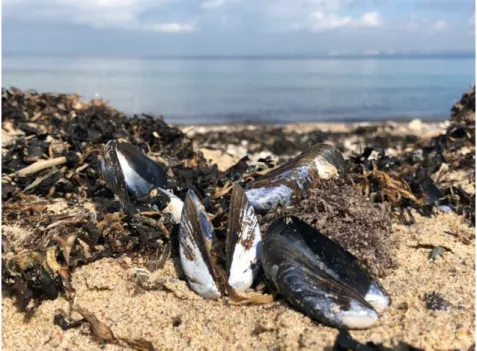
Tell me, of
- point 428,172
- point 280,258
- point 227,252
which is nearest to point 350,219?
point 280,258

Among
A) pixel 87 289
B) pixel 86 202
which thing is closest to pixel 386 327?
pixel 87 289

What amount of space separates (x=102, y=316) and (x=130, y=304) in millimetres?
157

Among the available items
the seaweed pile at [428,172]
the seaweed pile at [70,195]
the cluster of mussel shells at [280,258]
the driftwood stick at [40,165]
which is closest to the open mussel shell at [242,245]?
the cluster of mussel shells at [280,258]

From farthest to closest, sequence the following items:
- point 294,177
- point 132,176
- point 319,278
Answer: point 132,176
point 294,177
point 319,278

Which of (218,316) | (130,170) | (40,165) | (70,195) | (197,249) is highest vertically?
(130,170)

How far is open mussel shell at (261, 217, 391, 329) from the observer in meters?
2.26

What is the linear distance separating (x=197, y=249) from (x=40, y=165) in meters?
2.34

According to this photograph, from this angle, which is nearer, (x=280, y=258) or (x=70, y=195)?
(x=280, y=258)

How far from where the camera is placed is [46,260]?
9.33ft

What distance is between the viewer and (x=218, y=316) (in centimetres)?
251

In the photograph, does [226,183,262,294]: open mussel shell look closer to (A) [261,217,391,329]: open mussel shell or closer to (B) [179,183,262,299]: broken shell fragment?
(B) [179,183,262,299]: broken shell fragment

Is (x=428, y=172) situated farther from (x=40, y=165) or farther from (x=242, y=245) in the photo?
(x=40, y=165)

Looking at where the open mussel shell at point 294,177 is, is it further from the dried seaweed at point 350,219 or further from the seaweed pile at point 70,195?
the seaweed pile at point 70,195

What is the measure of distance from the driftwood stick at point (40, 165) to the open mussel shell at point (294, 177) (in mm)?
2059
